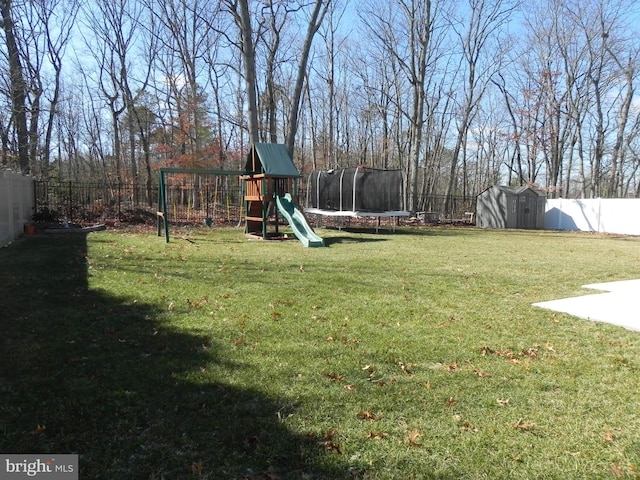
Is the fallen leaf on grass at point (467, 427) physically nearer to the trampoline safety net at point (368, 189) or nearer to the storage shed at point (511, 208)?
the trampoline safety net at point (368, 189)

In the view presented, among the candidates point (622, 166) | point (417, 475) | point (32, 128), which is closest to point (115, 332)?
point (417, 475)

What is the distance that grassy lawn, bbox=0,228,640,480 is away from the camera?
2.37 meters

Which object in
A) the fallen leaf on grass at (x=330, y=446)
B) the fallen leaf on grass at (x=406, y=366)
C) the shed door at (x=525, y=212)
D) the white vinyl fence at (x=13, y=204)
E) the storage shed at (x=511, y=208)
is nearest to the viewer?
the fallen leaf on grass at (x=330, y=446)

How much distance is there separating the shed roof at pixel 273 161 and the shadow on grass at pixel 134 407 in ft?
31.4

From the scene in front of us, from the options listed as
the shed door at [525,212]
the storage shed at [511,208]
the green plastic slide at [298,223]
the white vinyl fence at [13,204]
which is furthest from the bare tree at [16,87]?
the shed door at [525,212]

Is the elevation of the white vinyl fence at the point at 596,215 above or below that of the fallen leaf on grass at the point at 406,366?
above

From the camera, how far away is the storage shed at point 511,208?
2359 centimetres

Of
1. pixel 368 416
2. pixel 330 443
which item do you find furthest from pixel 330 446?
pixel 368 416

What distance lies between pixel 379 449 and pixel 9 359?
3.06 m

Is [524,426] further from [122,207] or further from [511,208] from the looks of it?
[511,208]

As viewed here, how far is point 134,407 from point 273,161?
11.9 meters

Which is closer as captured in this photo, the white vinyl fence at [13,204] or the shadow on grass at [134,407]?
the shadow on grass at [134,407]

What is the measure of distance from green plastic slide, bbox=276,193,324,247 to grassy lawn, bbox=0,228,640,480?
5.12m

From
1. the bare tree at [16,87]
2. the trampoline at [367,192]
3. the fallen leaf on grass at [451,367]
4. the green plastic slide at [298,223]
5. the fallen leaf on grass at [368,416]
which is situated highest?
the bare tree at [16,87]
